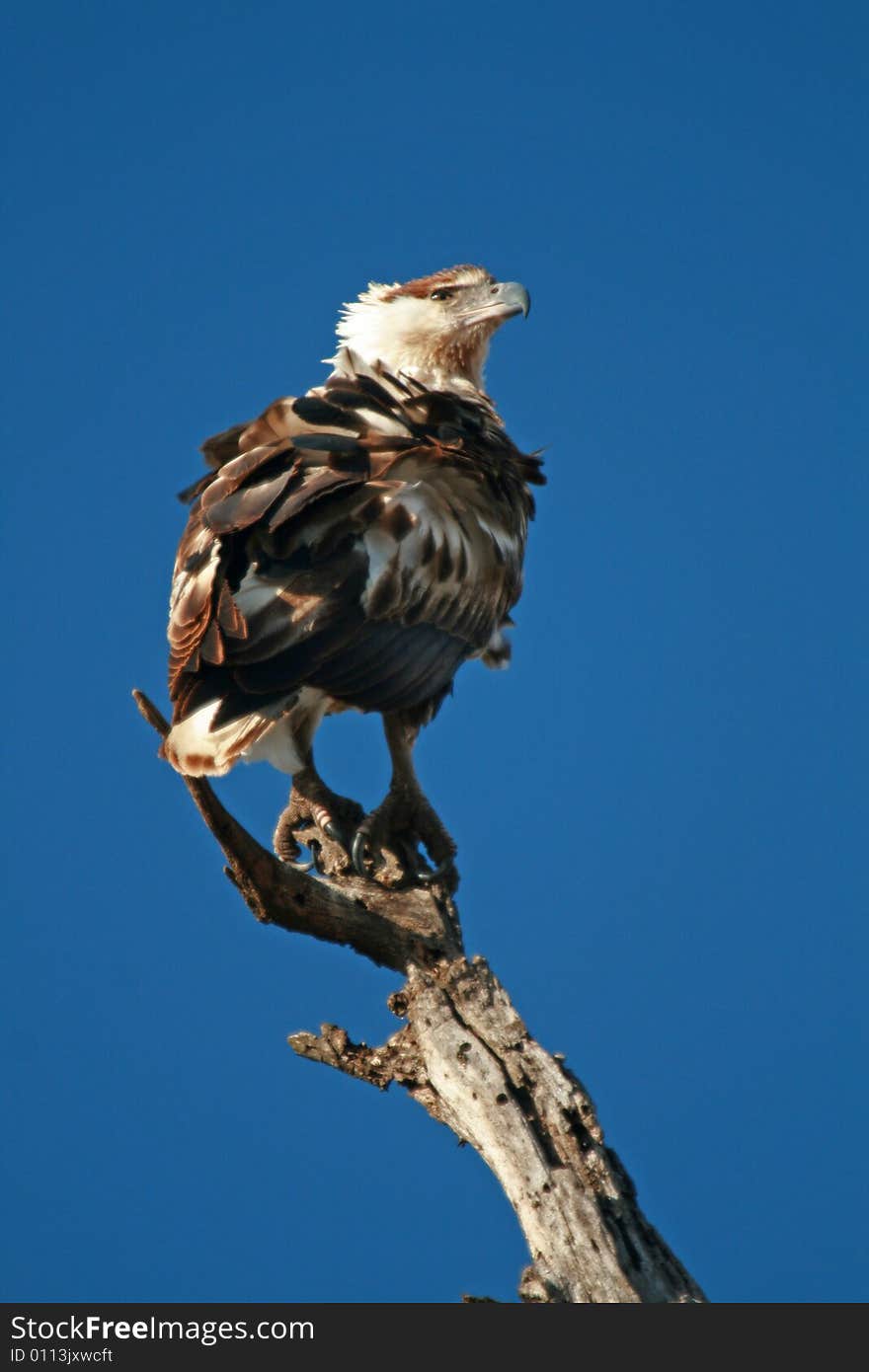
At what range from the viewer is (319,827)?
6.39m

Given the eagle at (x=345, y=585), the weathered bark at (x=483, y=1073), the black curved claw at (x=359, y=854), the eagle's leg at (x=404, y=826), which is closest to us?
the weathered bark at (x=483, y=1073)

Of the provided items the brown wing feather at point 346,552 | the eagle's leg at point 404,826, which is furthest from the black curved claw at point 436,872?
the brown wing feather at point 346,552

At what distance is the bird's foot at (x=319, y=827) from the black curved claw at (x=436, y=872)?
0.28m

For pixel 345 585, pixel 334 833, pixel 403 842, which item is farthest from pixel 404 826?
pixel 345 585

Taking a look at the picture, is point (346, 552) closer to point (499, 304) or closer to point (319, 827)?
point (319, 827)

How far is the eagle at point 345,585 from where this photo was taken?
5.39 meters

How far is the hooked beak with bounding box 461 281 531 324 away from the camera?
7.82m

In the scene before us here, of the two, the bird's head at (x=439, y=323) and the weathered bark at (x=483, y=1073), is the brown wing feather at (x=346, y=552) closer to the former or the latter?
the weathered bark at (x=483, y=1073)

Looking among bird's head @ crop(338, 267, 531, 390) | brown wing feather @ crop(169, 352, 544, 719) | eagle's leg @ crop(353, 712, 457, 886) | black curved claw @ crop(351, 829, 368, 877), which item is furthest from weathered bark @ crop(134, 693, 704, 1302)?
bird's head @ crop(338, 267, 531, 390)

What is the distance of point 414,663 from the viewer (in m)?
5.96

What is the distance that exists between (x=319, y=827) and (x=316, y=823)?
0.11 ft

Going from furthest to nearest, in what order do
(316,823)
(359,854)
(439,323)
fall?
(439,323), (316,823), (359,854)

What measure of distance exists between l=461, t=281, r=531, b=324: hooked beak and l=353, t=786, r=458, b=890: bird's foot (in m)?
2.63
